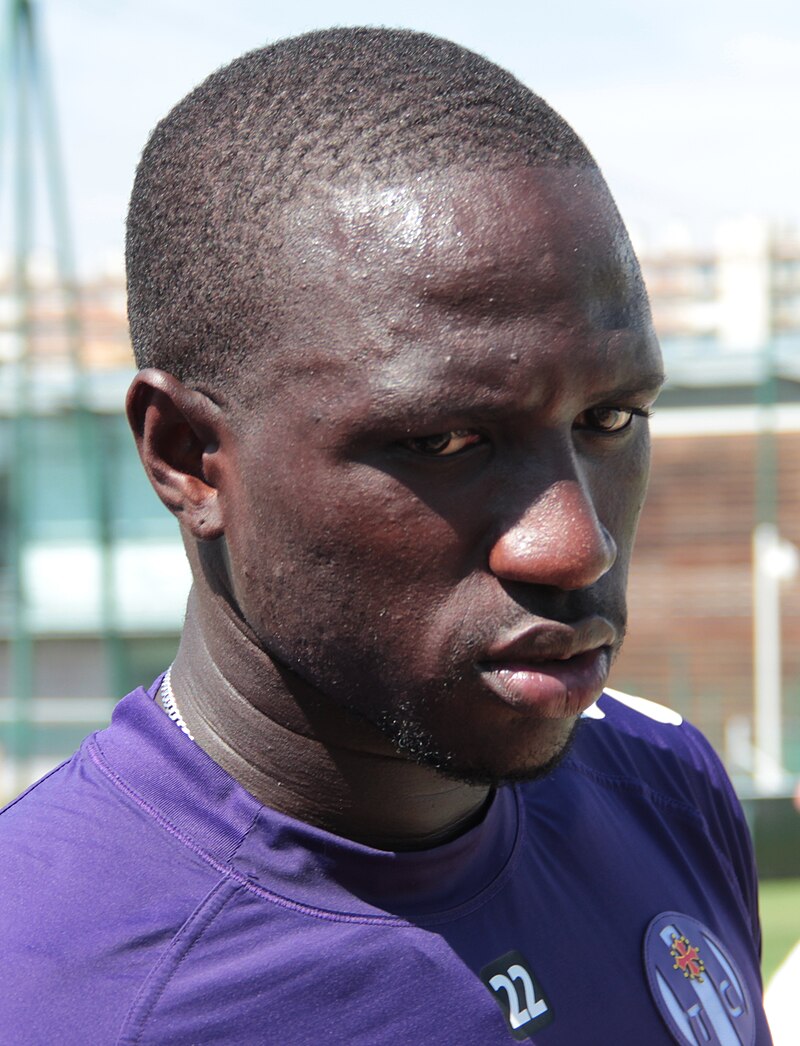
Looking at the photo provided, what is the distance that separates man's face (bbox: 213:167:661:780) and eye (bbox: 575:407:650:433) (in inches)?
0.5

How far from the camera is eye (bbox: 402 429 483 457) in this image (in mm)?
1357

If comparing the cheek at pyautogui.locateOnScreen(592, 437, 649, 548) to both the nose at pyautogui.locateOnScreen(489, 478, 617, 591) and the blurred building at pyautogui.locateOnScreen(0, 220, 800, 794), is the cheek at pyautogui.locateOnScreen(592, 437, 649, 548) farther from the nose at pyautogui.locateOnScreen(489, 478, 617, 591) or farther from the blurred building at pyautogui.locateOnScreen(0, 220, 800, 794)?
the blurred building at pyautogui.locateOnScreen(0, 220, 800, 794)

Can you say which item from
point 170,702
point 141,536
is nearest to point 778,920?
point 141,536

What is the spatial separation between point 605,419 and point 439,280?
246 mm

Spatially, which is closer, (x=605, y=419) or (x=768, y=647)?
(x=605, y=419)

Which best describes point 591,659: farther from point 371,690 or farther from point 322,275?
point 322,275

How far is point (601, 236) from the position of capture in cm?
144

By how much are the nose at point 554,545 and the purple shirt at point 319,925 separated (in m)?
0.38

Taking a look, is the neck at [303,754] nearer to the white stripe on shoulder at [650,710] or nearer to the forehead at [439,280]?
the forehead at [439,280]

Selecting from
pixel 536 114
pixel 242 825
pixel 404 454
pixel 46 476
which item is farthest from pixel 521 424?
pixel 46 476

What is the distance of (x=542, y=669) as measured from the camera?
1.38 meters

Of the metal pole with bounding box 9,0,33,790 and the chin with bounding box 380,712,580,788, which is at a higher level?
the chin with bounding box 380,712,580,788

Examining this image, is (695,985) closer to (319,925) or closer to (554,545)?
(319,925)

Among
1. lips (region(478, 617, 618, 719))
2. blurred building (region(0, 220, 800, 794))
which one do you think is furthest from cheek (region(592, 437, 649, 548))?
blurred building (region(0, 220, 800, 794))
